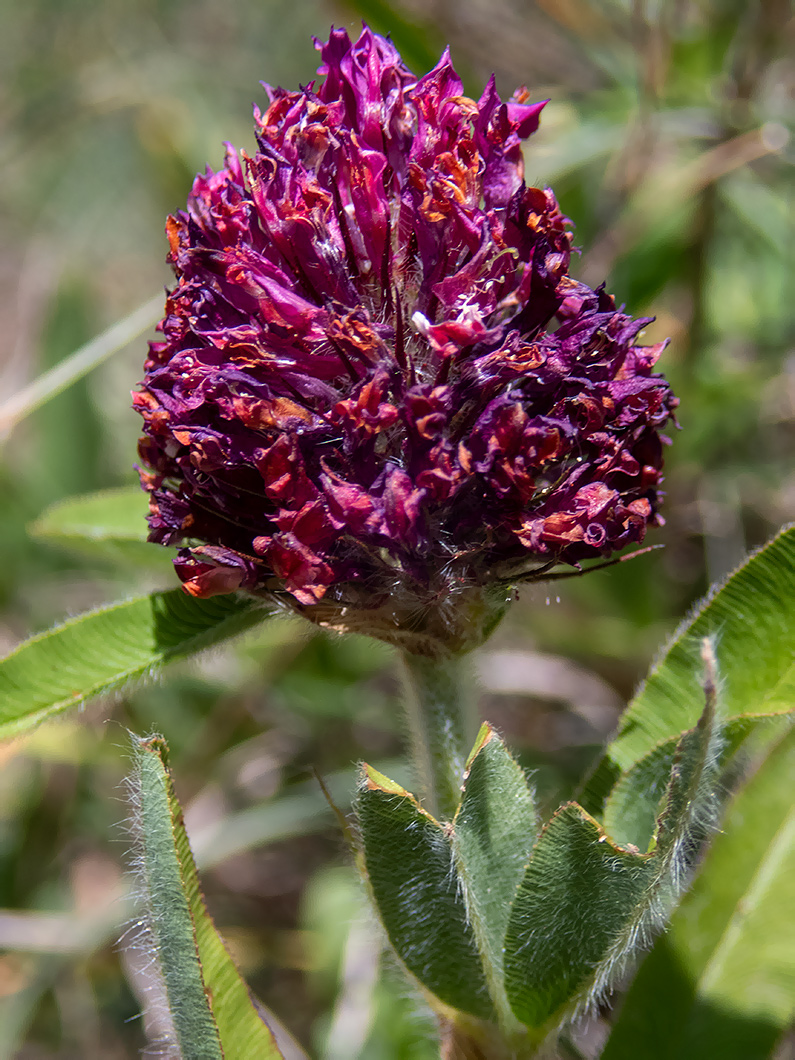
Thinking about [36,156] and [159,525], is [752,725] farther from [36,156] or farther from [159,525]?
[36,156]

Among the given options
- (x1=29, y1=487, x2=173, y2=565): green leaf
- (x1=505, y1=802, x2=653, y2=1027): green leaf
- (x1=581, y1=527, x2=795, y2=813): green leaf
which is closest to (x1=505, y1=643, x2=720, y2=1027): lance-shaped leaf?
(x1=505, y1=802, x2=653, y2=1027): green leaf

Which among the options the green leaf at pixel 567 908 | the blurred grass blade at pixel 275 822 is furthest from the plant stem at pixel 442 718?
the blurred grass blade at pixel 275 822

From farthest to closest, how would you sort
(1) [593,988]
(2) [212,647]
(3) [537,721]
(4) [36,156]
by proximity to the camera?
1. (4) [36,156]
2. (3) [537,721]
3. (2) [212,647]
4. (1) [593,988]

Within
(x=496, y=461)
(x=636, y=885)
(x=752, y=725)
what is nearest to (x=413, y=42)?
(x=496, y=461)

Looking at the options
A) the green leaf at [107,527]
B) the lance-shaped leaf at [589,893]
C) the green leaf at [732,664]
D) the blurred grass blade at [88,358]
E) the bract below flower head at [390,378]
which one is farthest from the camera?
the blurred grass blade at [88,358]

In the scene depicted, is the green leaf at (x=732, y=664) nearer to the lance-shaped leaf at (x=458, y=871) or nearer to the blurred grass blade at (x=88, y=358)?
the lance-shaped leaf at (x=458, y=871)

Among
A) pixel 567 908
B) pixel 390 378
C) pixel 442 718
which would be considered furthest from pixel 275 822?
pixel 390 378
